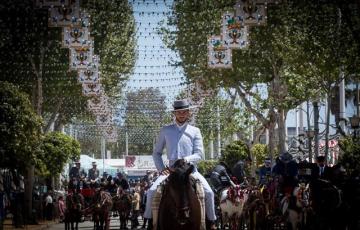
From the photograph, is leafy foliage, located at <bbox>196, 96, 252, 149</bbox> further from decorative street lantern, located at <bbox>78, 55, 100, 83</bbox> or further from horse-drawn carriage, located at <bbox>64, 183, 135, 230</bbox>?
horse-drawn carriage, located at <bbox>64, 183, 135, 230</bbox>

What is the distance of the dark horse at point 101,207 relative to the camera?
107 feet

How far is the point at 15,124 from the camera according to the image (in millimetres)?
31719

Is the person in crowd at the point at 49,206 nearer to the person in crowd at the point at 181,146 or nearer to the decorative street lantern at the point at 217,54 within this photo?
the decorative street lantern at the point at 217,54

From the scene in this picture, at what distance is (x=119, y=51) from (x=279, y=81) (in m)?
10.4

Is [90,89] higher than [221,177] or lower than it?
higher

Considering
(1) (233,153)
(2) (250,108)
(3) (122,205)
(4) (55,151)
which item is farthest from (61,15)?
(1) (233,153)

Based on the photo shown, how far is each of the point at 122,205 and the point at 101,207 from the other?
5097 mm

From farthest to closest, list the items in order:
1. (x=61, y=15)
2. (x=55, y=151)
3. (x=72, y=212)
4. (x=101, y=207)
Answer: (x=55, y=151)
(x=72, y=212)
(x=101, y=207)
(x=61, y=15)

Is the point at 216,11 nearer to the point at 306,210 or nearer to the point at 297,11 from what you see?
the point at 297,11

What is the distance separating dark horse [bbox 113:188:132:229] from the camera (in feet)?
123

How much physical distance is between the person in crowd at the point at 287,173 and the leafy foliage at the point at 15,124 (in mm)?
9932

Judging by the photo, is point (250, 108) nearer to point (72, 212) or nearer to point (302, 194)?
point (72, 212)

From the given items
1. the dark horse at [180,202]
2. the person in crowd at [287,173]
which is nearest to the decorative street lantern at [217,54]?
the person in crowd at [287,173]

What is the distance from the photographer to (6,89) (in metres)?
31.8
